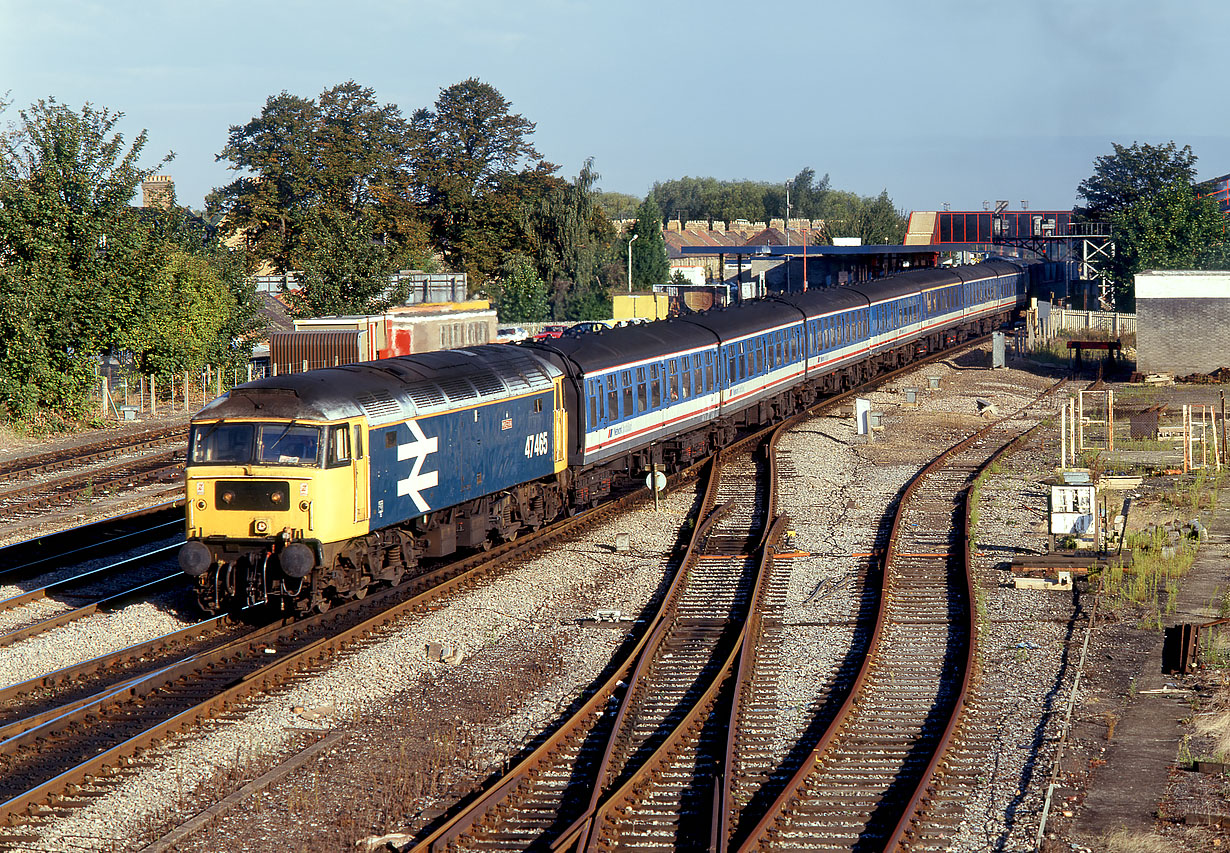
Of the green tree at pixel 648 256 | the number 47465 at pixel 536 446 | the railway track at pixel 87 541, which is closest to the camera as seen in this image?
the railway track at pixel 87 541

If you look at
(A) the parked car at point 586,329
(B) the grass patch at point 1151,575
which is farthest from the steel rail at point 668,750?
(A) the parked car at point 586,329

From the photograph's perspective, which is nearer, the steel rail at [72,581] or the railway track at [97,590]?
the railway track at [97,590]

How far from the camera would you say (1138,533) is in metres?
21.2

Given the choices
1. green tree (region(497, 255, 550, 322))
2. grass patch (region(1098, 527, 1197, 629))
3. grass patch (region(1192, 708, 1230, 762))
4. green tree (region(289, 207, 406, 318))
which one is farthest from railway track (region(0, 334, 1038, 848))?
green tree (region(497, 255, 550, 322))

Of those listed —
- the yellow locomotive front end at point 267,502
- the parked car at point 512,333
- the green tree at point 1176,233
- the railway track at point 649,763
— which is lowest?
the railway track at point 649,763

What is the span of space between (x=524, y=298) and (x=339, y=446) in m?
59.4

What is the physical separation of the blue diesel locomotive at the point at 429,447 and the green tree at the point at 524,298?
43.8 metres

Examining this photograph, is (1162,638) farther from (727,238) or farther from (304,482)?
(727,238)

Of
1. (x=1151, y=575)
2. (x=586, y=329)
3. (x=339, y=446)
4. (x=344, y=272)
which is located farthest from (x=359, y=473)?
(x=586, y=329)

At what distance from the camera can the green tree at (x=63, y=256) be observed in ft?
111

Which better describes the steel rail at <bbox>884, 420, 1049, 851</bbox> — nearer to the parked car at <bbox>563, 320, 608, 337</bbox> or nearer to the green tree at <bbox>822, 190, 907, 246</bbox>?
the parked car at <bbox>563, 320, 608, 337</bbox>

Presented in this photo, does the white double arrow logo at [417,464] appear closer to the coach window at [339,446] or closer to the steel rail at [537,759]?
the coach window at [339,446]

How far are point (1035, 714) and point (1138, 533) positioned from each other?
9.34 metres

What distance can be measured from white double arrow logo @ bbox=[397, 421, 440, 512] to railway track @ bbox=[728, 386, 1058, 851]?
638 centimetres
